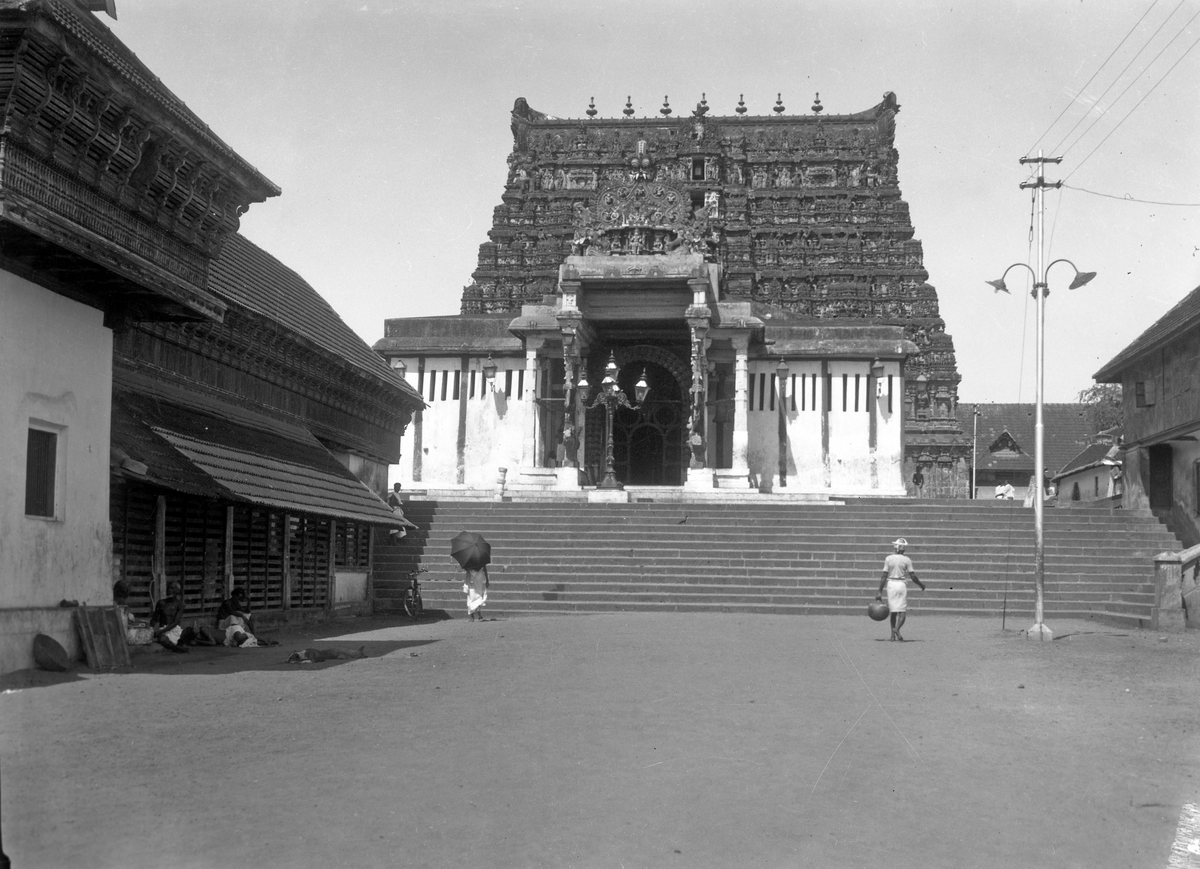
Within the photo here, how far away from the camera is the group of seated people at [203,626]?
14.4 meters

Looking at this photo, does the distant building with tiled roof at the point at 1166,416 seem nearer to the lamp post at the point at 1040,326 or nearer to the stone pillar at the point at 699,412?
the lamp post at the point at 1040,326

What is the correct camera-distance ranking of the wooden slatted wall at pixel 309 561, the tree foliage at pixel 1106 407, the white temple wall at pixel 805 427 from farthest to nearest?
the tree foliage at pixel 1106 407 < the white temple wall at pixel 805 427 < the wooden slatted wall at pixel 309 561

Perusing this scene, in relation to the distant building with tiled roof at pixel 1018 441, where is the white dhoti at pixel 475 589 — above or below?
below

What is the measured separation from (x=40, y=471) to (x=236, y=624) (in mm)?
4851

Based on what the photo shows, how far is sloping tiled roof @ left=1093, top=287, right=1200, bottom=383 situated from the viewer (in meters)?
24.3

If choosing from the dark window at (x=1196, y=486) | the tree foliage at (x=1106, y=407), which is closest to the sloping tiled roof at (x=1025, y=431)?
the tree foliage at (x=1106, y=407)

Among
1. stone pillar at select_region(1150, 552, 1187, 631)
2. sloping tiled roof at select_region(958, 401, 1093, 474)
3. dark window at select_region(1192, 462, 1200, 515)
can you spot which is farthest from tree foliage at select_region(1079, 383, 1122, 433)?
stone pillar at select_region(1150, 552, 1187, 631)

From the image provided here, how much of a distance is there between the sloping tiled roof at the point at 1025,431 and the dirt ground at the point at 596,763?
58252mm

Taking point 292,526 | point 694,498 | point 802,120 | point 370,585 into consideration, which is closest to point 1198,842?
point 292,526

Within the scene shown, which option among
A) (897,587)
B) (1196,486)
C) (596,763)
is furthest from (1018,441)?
(596,763)

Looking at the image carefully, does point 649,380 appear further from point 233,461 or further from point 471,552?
point 233,461

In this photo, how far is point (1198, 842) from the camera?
655 centimetres

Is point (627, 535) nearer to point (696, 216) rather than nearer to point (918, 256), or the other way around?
point (696, 216)

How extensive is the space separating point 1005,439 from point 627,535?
49.6m
